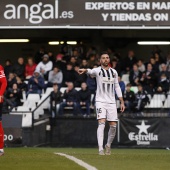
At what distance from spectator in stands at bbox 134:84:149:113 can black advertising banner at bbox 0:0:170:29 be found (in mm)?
2995

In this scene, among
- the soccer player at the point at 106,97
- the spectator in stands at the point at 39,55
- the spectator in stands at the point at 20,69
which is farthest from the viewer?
the spectator in stands at the point at 39,55

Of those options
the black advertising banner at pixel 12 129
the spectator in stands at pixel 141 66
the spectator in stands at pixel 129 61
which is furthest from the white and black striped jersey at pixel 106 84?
the spectator in stands at pixel 129 61

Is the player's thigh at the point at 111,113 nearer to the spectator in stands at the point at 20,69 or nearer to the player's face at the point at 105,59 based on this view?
the player's face at the point at 105,59

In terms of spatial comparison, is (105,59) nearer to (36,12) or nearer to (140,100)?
(140,100)

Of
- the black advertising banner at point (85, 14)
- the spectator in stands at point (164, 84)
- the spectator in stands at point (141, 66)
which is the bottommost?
the spectator in stands at point (164, 84)

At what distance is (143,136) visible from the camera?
25.7 metres

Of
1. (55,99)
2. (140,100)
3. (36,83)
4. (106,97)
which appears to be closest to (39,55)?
A: (36,83)

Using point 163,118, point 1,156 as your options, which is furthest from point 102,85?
point 163,118

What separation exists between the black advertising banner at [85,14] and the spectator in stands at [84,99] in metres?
3.01

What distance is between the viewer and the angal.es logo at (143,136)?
25688mm

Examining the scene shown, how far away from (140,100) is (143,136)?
1.49m

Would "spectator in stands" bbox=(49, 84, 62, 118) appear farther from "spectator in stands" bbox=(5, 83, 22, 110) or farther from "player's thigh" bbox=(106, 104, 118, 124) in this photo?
"player's thigh" bbox=(106, 104, 118, 124)

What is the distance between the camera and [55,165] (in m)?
13.4

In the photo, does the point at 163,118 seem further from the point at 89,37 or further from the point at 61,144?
the point at 89,37
